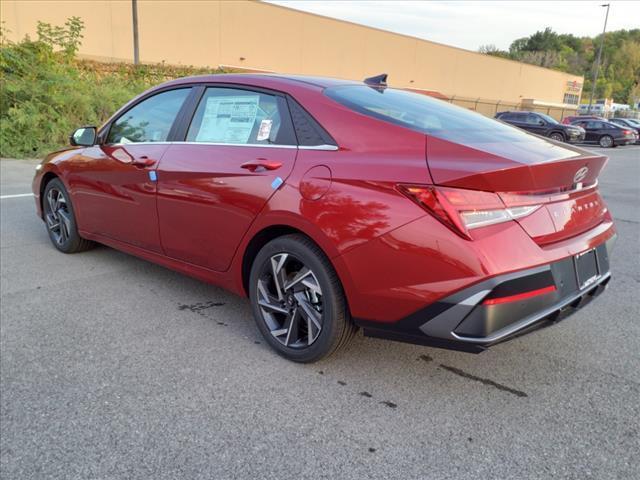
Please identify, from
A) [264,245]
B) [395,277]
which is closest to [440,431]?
[395,277]

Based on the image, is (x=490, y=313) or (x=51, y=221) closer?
(x=490, y=313)

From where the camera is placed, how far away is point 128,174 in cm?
406

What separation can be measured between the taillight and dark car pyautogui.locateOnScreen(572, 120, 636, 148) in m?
28.5

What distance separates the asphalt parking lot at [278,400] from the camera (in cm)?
225

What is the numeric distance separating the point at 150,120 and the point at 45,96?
1067cm

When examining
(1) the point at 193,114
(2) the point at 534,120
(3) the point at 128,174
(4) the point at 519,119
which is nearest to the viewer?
(1) the point at 193,114

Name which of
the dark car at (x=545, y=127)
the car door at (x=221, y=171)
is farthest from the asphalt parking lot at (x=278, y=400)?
the dark car at (x=545, y=127)

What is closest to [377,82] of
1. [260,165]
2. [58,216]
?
[260,165]

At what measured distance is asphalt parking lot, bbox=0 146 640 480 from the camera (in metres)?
2.25

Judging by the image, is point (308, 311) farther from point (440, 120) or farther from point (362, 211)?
point (440, 120)

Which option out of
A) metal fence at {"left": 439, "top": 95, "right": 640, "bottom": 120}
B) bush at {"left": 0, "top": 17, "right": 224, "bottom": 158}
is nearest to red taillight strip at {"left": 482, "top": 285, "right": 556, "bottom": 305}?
bush at {"left": 0, "top": 17, "right": 224, "bottom": 158}

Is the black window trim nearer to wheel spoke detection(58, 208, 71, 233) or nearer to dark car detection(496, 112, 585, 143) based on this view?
wheel spoke detection(58, 208, 71, 233)

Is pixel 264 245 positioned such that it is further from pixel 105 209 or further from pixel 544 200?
pixel 105 209

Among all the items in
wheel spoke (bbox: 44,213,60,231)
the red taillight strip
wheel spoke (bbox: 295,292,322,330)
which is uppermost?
the red taillight strip
